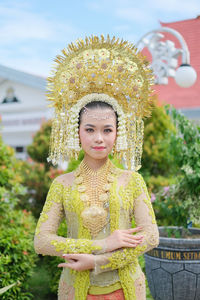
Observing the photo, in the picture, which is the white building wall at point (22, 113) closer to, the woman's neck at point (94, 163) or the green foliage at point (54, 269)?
the green foliage at point (54, 269)

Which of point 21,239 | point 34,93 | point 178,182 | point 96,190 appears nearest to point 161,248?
point 178,182

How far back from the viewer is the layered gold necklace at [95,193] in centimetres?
210

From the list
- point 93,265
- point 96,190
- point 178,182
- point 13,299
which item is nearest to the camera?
point 93,265

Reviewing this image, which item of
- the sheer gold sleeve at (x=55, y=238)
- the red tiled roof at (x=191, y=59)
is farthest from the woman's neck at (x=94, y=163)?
the red tiled roof at (x=191, y=59)

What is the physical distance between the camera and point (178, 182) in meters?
4.41

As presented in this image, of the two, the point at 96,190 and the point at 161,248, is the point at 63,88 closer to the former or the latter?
the point at 96,190

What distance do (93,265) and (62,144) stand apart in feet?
2.72

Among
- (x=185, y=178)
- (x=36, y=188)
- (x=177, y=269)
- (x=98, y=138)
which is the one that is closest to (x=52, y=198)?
(x=98, y=138)

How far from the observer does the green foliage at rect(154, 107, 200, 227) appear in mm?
4082

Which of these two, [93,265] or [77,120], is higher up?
[77,120]

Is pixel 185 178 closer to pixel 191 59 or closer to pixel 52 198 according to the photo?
pixel 52 198

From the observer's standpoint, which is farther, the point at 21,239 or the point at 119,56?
the point at 21,239

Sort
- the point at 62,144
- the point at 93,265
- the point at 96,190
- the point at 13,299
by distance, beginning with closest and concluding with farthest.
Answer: the point at 93,265 < the point at 96,190 < the point at 62,144 < the point at 13,299

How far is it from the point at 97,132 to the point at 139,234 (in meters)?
0.68
